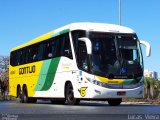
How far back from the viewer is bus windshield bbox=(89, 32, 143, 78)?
66.6 ft

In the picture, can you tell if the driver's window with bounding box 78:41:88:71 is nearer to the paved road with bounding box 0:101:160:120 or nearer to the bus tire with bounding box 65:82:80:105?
the bus tire with bounding box 65:82:80:105

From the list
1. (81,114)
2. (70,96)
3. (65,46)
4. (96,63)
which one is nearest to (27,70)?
(65,46)

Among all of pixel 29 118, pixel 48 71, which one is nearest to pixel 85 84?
pixel 48 71

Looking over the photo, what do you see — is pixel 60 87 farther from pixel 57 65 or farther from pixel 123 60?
pixel 123 60

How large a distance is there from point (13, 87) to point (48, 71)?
7.63 meters

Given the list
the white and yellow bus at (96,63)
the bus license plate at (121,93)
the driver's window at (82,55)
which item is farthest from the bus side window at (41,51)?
the bus license plate at (121,93)

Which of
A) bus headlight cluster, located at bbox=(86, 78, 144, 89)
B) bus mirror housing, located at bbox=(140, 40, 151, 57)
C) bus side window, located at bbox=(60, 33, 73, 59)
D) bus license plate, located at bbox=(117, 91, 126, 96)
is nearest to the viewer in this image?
bus headlight cluster, located at bbox=(86, 78, 144, 89)

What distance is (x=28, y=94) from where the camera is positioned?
28031 millimetres

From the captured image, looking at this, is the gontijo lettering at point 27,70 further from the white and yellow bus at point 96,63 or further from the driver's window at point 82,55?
the driver's window at point 82,55

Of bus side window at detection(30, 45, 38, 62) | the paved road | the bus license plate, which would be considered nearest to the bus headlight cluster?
the bus license plate

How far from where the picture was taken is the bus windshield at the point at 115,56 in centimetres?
2031

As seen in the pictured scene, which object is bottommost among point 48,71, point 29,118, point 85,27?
point 29,118

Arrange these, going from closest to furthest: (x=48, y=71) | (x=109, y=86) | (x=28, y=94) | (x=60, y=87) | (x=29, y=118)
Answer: (x=29, y=118)
(x=109, y=86)
(x=60, y=87)
(x=48, y=71)
(x=28, y=94)

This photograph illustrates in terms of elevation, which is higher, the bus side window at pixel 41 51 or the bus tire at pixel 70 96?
the bus side window at pixel 41 51
